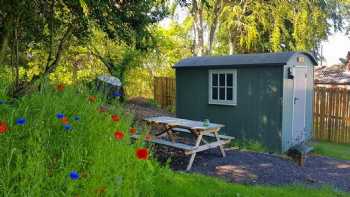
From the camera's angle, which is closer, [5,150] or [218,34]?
[5,150]

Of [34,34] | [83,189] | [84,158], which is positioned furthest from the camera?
[34,34]

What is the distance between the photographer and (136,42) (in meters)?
5.75

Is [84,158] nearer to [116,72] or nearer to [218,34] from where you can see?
[116,72]

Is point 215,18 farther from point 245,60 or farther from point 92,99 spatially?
point 92,99

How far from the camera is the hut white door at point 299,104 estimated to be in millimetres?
7898

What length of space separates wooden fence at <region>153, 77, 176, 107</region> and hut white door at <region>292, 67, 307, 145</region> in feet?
20.5

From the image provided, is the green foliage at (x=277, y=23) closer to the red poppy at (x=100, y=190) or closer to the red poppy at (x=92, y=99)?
the red poppy at (x=92, y=99)

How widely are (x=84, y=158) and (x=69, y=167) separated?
235 millimetres

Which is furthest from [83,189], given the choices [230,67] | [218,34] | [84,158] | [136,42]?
[218,34]

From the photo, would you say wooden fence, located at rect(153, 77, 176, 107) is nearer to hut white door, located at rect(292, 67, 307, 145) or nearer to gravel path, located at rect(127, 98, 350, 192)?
hut white door, located at rect(292, 67, 307, 145)

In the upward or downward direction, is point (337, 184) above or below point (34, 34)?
below

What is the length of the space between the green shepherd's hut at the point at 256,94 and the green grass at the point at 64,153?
511 cm

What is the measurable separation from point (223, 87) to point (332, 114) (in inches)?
161

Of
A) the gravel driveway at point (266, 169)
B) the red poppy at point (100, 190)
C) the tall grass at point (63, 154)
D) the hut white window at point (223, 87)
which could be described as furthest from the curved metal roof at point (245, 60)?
the red poppy at point (100, 190)
